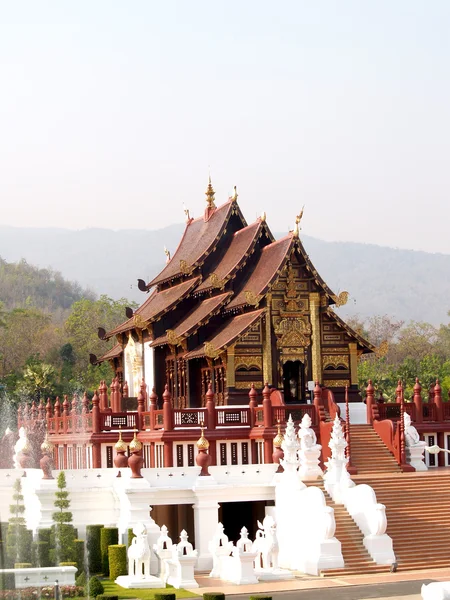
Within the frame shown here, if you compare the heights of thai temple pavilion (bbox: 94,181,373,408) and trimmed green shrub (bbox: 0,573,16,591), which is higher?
thai temple pavilion (bbox: 94,181,373,408)

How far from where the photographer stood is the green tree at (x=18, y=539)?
79.2ft

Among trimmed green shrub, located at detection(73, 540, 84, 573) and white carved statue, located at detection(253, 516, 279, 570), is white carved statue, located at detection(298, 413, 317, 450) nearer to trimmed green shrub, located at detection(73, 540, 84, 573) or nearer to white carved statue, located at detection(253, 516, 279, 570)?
white carved statue, located at detection(253, 516, 279, 570)

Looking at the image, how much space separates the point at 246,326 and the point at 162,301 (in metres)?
6.27

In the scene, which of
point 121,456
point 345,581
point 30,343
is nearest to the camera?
point 345,581

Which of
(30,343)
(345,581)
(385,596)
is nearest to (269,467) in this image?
(345,581)

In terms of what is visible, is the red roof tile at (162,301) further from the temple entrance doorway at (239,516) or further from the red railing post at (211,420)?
the temple entrance doorway at (239,516)

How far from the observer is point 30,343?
76250 millimetres

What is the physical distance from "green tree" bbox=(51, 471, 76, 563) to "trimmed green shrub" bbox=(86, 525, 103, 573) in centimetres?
34

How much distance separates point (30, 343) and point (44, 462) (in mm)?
50658

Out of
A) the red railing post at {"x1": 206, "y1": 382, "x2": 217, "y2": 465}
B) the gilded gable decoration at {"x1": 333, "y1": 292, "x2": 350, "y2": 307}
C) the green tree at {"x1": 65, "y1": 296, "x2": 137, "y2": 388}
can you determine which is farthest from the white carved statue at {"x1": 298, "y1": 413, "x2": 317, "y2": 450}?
the green tree at {"x1": 65, "y1": 296, "x2": 137, "y2": 388}

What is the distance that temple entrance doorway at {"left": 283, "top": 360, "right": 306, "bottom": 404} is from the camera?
3366 centimetres

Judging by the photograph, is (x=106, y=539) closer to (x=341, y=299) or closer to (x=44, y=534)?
(x=44, y=534)

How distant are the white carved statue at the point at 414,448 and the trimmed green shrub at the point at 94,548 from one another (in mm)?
8353

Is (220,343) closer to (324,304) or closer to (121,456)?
(324,304)
